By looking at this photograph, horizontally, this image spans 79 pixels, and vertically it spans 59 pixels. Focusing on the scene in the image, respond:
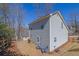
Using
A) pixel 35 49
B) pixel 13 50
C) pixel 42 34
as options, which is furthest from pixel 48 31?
pixel 13 50

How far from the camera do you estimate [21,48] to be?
610 centimetres

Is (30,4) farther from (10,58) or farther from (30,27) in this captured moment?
(10,58)

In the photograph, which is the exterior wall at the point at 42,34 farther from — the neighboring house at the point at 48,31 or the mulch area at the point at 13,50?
the mulch area at the point at 13,50

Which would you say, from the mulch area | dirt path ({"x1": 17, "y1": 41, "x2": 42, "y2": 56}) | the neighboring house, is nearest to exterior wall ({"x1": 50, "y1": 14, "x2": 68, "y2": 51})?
the neighboring house

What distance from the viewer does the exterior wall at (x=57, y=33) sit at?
6090 mm

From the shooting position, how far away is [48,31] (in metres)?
6.11

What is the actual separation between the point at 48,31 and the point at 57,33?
0.10 meters

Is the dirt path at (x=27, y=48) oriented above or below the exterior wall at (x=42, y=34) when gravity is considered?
below

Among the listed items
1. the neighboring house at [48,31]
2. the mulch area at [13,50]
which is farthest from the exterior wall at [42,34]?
the mulch area at [13,50]

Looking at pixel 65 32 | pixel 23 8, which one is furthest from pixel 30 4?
pixel 65 32

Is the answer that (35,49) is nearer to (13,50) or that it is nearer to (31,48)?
(31,48)

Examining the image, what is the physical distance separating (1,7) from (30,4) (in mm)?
313

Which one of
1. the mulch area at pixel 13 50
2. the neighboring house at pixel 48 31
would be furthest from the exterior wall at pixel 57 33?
the mulch area at pixel 13 50

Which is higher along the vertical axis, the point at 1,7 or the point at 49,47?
the point at 1,7
